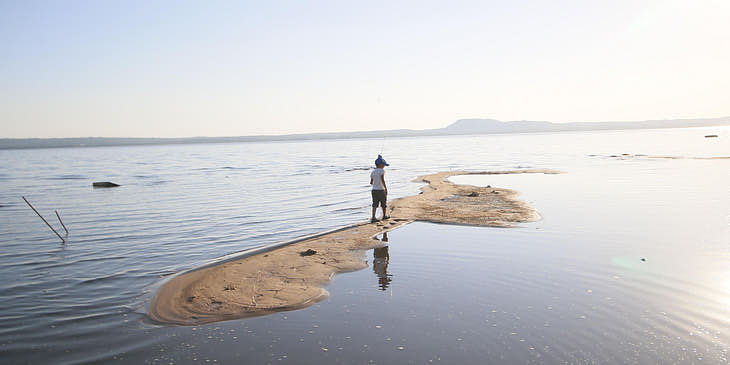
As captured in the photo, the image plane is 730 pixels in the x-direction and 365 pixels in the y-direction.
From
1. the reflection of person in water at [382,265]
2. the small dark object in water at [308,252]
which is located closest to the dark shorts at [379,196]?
the reflection of person in water at [382,265]

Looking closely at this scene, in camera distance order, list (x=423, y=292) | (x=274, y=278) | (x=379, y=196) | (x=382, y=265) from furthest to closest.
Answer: (x=379, y=196)
(x=382, y=265)
(x=274, y=278)
(x=423, y=292)

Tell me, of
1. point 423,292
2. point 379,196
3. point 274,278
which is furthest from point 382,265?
point 379,196

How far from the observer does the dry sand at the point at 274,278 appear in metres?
7.37

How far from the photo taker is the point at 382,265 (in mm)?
9859

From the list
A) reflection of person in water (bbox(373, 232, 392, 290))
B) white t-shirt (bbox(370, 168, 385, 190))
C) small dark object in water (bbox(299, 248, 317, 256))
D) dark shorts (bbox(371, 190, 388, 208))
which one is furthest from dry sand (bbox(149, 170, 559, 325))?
white t-shirt (bbox(370, 168, 385, 190))

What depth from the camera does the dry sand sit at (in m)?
7.37

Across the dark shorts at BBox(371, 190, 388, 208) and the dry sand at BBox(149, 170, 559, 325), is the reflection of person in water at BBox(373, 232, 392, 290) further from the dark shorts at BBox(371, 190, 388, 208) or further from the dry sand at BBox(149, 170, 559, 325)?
the dark shorts at BBox(371, 190, 388, 208)

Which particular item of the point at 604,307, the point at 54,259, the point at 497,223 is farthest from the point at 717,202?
the point at 54,259

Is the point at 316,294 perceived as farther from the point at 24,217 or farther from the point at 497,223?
the point at 24,217

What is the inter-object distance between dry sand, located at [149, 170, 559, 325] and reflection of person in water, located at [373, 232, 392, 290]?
329 mm

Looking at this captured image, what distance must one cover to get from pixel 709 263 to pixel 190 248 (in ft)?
39.8

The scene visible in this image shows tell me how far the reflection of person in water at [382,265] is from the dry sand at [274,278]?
33cm

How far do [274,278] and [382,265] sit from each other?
93.8 inches

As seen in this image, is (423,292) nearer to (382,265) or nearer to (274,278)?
(382,265)
